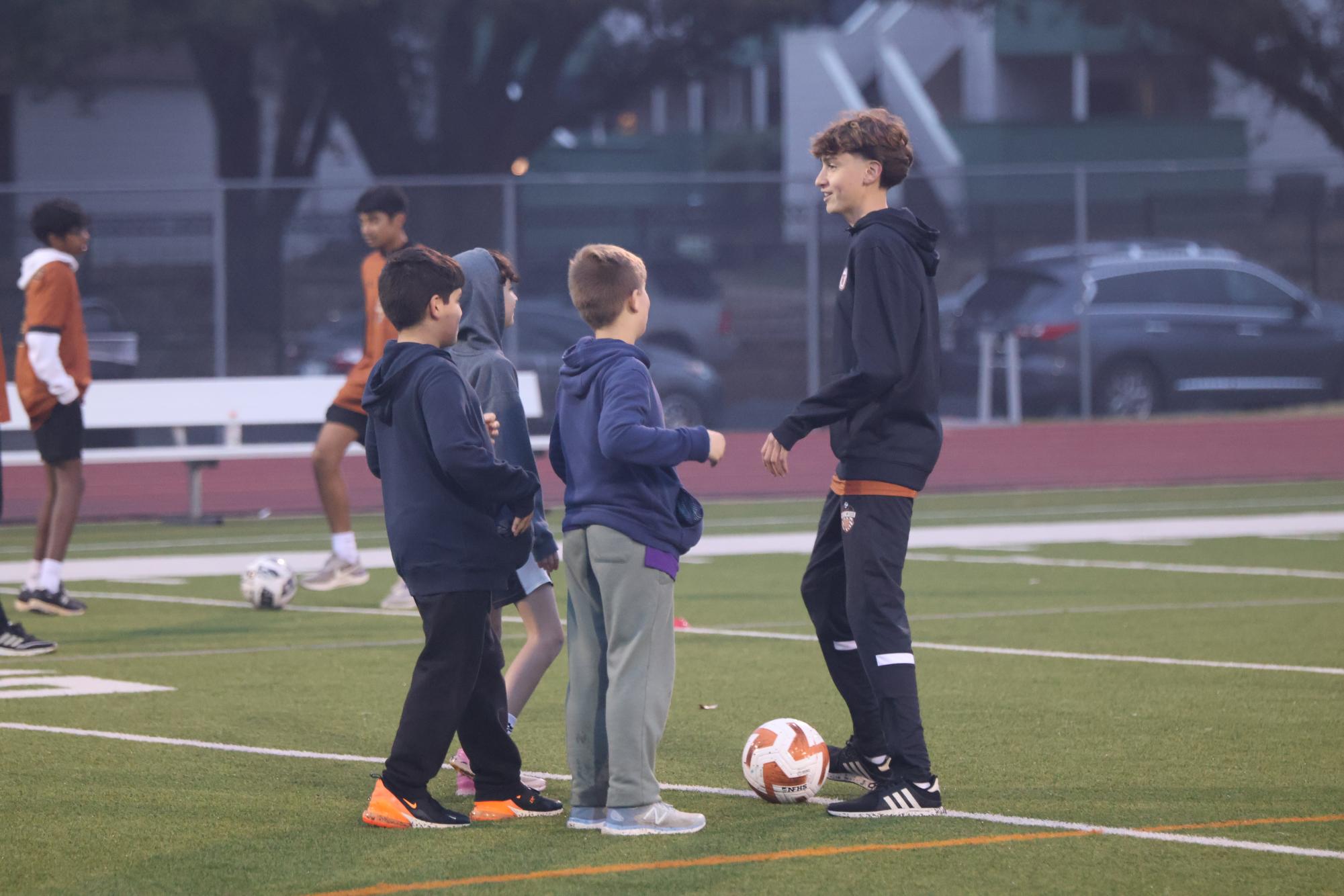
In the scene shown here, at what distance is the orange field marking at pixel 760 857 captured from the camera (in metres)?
4.90

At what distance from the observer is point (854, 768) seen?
6.28m

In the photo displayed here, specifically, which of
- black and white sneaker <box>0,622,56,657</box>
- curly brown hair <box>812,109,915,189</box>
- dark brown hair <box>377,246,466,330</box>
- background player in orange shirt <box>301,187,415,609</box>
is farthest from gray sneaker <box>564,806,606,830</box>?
background player in orange shirt <box>301,187,415,609</box>

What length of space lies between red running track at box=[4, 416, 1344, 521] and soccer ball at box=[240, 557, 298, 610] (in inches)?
281

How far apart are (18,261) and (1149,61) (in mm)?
18061

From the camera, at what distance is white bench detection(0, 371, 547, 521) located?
16594mm

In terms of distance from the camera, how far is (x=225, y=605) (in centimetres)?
1109

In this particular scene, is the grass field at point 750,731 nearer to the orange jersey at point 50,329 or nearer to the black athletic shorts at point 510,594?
the black athletic shorts at point 510,594

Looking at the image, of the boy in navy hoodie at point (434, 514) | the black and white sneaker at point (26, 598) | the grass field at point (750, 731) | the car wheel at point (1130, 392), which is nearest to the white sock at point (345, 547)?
the grass field at point (750, 731)

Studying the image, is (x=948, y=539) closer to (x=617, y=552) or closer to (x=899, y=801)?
(x=899, y=801)

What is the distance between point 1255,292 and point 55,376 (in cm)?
1510

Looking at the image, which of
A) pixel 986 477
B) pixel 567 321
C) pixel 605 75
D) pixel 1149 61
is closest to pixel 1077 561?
pixel 986 477

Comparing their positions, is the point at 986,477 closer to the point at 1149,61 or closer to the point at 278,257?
the point at 278,257

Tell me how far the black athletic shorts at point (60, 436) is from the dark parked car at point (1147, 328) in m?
12.6

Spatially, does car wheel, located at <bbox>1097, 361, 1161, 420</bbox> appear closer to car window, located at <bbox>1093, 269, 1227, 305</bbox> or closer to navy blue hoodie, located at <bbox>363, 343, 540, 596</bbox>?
car window, located at <bbox>1093, 269, 1227, 305</bbox>
